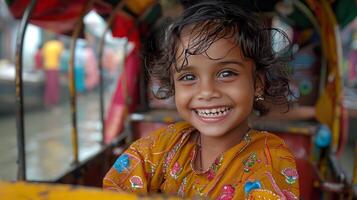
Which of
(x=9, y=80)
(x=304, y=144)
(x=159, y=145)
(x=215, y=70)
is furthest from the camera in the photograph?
(x=9, y=80)

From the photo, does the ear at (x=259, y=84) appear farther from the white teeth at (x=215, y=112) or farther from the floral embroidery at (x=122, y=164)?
the floral embroidery at (x=122, y=164)

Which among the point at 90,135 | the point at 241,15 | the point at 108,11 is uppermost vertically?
the point at 108,11

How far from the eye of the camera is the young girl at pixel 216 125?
3.52 feet

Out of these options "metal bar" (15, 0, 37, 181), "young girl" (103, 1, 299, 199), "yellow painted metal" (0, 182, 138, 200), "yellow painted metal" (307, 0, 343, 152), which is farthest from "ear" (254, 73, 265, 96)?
"yellow painted metal" (307, 0, 343, 152)

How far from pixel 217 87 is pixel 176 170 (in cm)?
32

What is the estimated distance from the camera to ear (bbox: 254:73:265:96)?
3.98 ft

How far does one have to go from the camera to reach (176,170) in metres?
1.22

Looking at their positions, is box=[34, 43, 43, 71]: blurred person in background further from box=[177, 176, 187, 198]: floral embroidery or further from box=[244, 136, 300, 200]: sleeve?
box=[244, 136, 300, 200]: sleeve

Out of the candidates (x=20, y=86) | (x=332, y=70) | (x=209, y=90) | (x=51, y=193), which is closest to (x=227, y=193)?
(x=209, y=90)

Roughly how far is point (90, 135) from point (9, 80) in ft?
7.14

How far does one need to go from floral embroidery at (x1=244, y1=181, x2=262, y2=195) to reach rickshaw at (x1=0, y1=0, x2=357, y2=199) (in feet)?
2.68

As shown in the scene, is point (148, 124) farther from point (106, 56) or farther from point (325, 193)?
point (106, 56)

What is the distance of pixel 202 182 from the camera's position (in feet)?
3.78

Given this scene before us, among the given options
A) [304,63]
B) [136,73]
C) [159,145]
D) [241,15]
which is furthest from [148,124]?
[241,15]
